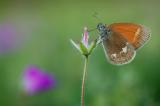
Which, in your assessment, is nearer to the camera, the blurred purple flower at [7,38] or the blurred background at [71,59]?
the blurred background at [71,59]

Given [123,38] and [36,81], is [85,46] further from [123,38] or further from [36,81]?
[36,81]

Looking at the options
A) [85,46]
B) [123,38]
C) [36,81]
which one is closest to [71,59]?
[36,81]

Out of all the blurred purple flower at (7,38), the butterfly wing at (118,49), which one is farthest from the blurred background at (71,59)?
the butterfly wing at (118,49)

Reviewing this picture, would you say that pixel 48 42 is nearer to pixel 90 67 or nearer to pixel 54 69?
pixel 54 69

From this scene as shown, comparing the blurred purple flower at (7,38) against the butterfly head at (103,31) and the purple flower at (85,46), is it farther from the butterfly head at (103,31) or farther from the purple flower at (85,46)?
the purple flower at (85,46)

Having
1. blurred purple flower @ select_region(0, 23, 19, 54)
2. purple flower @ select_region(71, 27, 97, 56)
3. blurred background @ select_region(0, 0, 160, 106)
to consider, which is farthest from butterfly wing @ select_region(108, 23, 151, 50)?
blurred purple flower @ select_region(0, 23, 19, 54)

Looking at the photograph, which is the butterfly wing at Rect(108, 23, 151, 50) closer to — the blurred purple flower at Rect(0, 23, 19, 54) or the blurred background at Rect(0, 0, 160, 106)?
the blurred background at Rect(0, 0, 160, 106)
